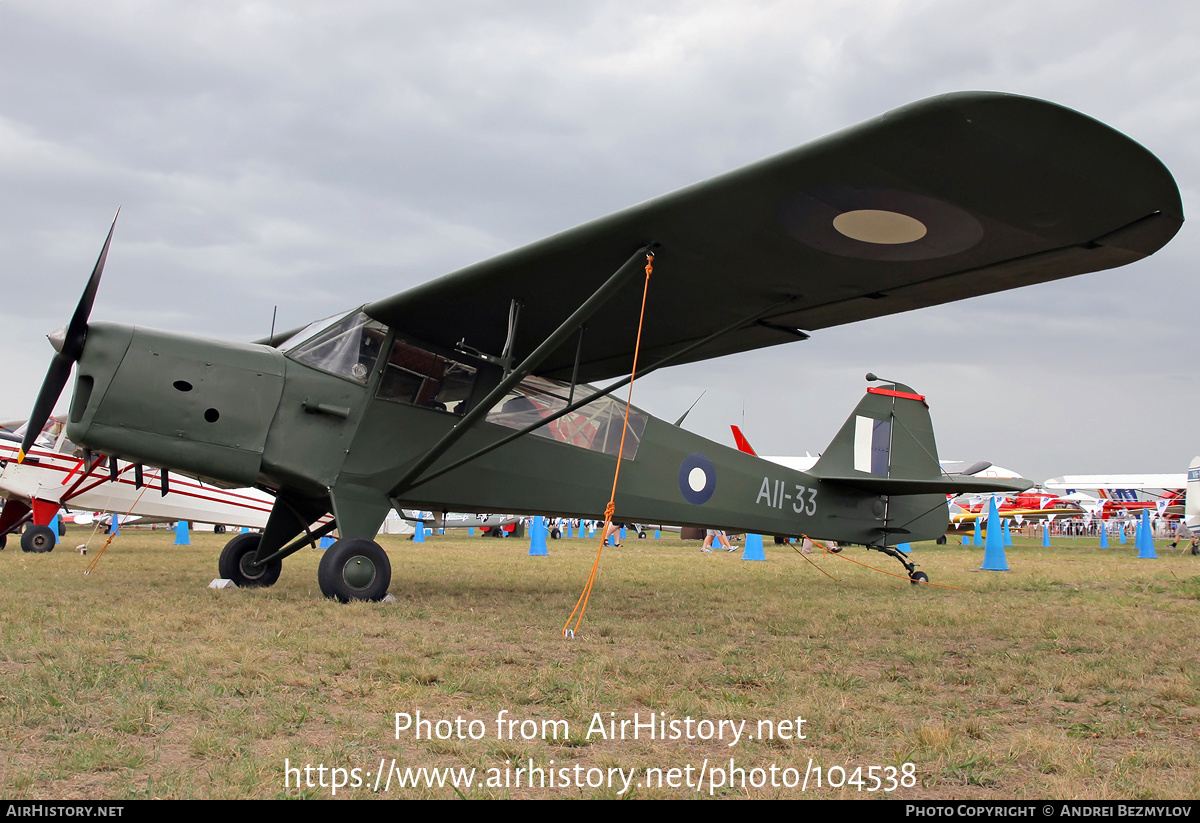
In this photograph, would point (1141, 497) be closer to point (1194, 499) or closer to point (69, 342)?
point (1194, 499)

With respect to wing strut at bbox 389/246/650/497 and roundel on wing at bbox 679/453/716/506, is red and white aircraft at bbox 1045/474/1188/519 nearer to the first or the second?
roundel on wing at bbox 679/453/716/506

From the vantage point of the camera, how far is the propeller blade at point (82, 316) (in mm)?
5555

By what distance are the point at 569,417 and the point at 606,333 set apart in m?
1.17

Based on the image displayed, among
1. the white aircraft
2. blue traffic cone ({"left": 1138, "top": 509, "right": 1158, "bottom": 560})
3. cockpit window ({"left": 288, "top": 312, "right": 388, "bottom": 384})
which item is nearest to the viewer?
cockpit window ({"left": 288, "top": 312, "right": 388, "bottom": 384})

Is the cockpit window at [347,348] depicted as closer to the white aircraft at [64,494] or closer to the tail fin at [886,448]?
the tail fin at [886,448]

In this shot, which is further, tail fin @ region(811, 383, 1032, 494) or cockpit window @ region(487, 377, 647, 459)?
tail fin @ region(811, 383, 1032, 494)

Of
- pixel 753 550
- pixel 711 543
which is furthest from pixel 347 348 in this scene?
pixel 711 543

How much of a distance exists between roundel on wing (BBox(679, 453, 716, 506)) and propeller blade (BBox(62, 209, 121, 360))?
554cm

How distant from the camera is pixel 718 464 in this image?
8.92 m

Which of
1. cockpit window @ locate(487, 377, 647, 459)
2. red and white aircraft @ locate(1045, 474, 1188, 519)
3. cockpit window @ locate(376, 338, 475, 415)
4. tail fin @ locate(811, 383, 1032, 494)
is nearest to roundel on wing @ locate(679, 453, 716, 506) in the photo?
cockpit window @ locate(487, 377, 647, 459)

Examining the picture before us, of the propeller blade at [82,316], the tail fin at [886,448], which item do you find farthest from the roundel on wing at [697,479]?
the propeller blade at [82,316]

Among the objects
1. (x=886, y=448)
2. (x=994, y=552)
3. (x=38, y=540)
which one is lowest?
(x=38, y=540)

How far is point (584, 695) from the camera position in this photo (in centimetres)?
329

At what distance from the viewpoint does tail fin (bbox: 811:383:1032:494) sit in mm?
10219
